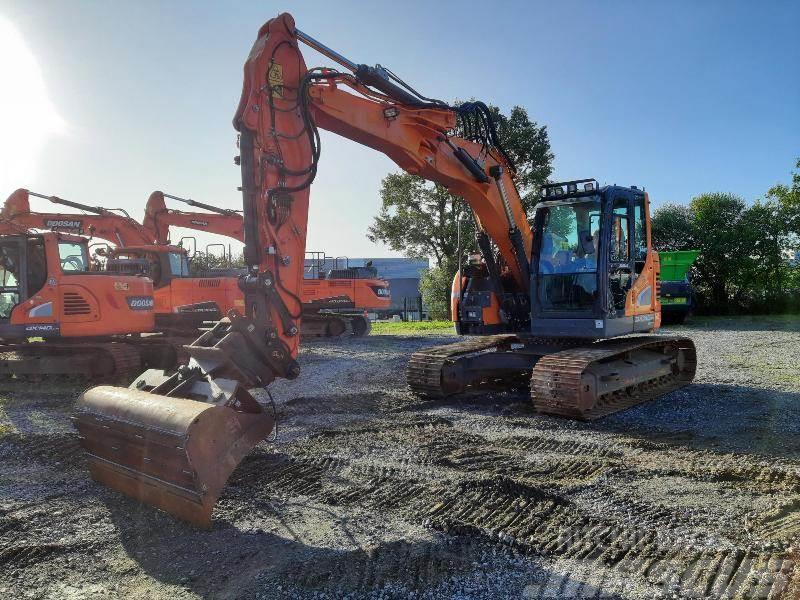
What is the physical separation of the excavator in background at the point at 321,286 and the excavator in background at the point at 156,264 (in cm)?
87

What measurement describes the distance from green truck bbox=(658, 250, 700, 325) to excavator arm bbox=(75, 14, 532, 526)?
13.4m

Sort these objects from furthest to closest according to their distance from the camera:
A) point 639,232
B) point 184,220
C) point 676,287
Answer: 1. point 676,287
2. point 184,220
3. point 639,232

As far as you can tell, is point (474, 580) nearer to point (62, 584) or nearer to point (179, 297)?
point (62, 584)

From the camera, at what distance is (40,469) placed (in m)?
5.34

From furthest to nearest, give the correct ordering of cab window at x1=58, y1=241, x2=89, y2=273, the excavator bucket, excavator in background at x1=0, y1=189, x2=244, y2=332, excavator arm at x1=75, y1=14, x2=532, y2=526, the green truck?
the green truck, excavator in background at x1=0, y1=189, x2=244, y2=332, cab window at x1=58, y1=241, x2=89, y2=273, excavator arm at x1=75, y1=14, x2=532, y2=526, the excavator bucket

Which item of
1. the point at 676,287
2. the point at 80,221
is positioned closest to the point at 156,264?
the point at 80,221

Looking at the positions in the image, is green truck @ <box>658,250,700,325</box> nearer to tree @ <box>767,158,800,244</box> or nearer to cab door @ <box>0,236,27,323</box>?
tree @ <box>767,158,800,244</box>

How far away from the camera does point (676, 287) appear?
20.1m

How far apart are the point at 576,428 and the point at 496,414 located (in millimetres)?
1022

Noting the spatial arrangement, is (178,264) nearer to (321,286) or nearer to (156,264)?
(156,264)

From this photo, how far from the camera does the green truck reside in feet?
65.9

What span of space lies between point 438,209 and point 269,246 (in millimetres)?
25870

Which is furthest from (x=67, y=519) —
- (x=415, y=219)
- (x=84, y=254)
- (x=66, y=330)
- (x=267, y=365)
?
(x=415, y=219)

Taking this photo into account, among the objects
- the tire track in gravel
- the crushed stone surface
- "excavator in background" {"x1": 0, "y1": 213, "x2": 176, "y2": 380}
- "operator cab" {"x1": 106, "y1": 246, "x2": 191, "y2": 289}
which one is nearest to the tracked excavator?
the crushed stone surface
